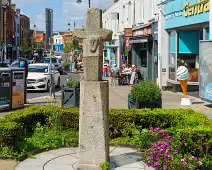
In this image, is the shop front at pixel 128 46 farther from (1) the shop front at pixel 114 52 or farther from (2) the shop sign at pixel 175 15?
(2) the shop sign at pixel 175 15

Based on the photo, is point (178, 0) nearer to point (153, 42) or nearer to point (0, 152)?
point (153, 42)

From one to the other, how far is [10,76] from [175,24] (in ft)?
31.6

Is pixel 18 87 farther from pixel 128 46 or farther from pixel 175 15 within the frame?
pixel 128 46

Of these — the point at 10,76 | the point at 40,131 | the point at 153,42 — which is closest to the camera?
the point at 40,131

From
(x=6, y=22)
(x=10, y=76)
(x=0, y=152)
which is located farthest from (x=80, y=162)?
(x=6, y=22)

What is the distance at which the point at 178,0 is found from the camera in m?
19.6

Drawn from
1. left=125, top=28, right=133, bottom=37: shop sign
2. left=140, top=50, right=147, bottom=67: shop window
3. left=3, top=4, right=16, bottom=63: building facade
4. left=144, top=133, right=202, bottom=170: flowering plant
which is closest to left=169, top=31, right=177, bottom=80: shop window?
left=140, top=50, right=147, bottom=67: shop window

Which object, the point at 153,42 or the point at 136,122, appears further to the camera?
the point at 153,42

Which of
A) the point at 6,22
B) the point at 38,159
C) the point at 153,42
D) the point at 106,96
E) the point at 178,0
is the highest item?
the point at 6,22

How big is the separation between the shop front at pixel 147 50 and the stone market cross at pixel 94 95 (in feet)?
56.2

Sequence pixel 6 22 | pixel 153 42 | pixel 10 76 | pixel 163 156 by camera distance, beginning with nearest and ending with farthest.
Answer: pixel 163 156 < pixel 10 76 < pixel 153 42 < pixel 6 22

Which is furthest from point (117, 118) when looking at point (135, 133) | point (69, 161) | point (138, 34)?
point (138, 34)

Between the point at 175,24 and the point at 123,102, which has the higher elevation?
the point at 175,24

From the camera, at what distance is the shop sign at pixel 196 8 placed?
1606cm
